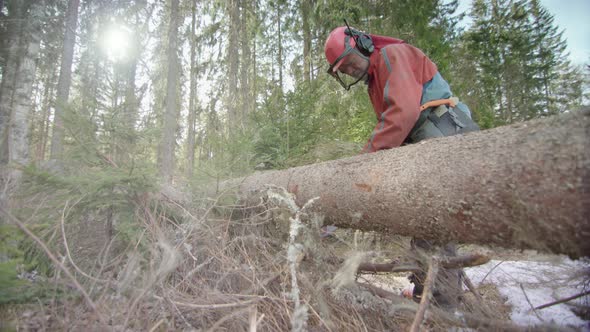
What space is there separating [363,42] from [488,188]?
6.50 ft

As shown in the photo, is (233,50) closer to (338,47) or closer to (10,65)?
(10,65)

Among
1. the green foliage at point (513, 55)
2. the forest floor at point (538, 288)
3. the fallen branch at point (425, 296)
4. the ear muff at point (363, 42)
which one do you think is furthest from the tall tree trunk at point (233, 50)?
the green foliage at point (513, 55)

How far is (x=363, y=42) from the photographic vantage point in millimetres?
2615

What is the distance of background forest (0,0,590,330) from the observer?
1.78 meters

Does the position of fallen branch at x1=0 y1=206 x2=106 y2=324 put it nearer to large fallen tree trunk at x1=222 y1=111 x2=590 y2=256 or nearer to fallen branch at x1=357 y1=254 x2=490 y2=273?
large fallen tree trunk at x1=222 y1=111 x2=590 y2=256

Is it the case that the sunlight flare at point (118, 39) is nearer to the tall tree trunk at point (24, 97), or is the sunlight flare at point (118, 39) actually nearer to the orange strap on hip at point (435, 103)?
the tall tree trunk at point (24, 97)

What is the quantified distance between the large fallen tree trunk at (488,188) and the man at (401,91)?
478mm

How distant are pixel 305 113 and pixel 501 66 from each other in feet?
55.3

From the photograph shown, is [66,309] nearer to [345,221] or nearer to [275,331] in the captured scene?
[275,331]

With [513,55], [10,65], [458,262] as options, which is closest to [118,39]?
[10,65]

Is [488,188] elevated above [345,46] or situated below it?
below

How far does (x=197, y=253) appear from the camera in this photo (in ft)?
6.05

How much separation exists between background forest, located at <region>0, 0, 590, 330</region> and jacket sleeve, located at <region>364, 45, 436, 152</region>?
3.81 ft

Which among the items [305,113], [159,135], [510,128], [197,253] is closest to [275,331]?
[197,253]
